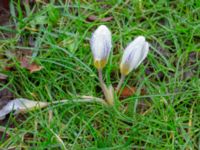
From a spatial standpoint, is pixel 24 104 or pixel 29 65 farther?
pixel 29 65

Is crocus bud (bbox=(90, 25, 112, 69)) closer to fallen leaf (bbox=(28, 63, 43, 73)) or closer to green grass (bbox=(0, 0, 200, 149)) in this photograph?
green grass (bbox=(0, 0, 200, 149))

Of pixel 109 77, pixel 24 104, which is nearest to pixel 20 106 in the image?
pixel 24 104

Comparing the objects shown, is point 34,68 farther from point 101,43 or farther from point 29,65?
point 101,43

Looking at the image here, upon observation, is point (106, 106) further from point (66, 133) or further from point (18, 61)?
point (18, 61)

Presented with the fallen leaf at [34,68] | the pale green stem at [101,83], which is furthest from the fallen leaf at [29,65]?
the pale green stem at [101,83]

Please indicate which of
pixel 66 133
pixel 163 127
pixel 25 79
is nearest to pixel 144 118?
pixel 163 127
